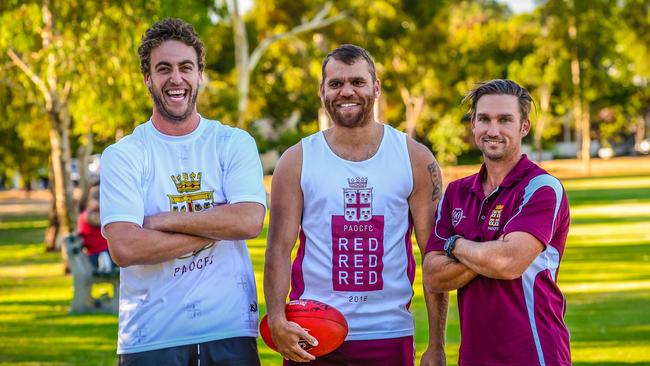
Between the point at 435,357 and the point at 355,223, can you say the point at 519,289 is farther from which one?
the point at 355,223

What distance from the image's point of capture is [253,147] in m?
5.27

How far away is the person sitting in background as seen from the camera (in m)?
15.5

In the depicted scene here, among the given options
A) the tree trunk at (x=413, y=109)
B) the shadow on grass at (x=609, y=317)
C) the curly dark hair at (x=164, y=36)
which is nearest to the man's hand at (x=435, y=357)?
the curly dark hair at (x=164, y=36)

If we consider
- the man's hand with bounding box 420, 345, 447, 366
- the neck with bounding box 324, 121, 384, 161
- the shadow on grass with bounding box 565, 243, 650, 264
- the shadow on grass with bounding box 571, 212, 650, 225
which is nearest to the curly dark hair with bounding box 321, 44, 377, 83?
the neck with bounding box 324, 121, 384, 161

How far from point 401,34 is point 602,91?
27027mm

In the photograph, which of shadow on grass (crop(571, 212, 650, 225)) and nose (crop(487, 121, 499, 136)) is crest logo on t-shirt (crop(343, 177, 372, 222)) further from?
shadow on grass (crop(571, 212, 650, 225))

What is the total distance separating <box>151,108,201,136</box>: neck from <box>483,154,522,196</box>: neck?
1.37 metres

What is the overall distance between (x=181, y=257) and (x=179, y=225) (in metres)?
0.16

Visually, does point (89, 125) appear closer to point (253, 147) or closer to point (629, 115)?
point (253, 147)

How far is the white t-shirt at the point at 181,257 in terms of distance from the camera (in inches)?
193

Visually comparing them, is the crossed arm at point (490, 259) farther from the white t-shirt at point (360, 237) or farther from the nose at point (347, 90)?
the nose at point (347, 90)

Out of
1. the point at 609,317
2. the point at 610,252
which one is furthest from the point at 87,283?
the point at 610,252

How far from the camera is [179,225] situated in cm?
489

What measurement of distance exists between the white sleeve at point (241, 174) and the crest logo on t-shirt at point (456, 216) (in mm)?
907
